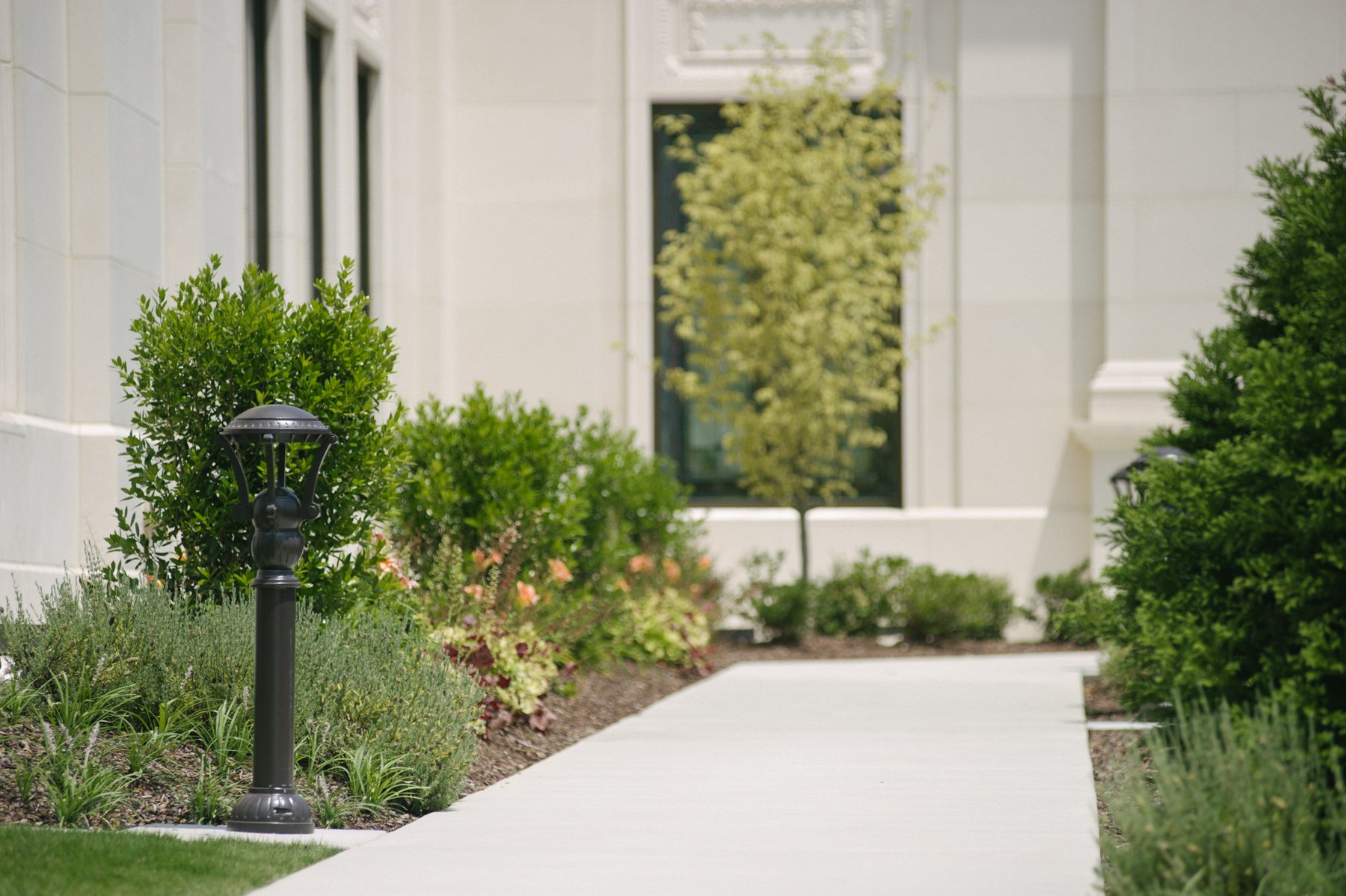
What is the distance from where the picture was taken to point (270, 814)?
6.23m

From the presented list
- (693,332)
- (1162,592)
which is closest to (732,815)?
(1162,592)

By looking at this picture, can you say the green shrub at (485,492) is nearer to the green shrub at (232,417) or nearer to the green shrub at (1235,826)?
the green shrub at (232,417)

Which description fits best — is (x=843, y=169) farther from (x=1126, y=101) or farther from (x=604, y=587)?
(x=604, y=587)

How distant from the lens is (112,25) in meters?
10.8

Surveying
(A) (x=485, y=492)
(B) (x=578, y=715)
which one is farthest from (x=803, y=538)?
(B) (x=578, y=715)

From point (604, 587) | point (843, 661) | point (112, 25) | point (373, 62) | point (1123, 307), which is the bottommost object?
point (843, 661)

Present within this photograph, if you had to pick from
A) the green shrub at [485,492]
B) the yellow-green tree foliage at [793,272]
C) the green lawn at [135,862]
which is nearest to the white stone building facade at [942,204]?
the yellow-green tree foliage at [793,272]

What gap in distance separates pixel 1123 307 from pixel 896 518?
3546 mm

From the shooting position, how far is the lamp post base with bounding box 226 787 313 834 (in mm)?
6223

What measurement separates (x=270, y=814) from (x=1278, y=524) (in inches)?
149

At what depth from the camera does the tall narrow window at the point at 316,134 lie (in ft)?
54.9

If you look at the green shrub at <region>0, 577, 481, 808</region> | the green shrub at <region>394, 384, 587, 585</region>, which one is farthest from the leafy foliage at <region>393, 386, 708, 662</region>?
the green shrub at <region>0, 577, 481, 808</region>

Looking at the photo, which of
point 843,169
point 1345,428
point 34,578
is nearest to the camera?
point 1345,428

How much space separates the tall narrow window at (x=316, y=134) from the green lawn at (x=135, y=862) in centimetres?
1137
